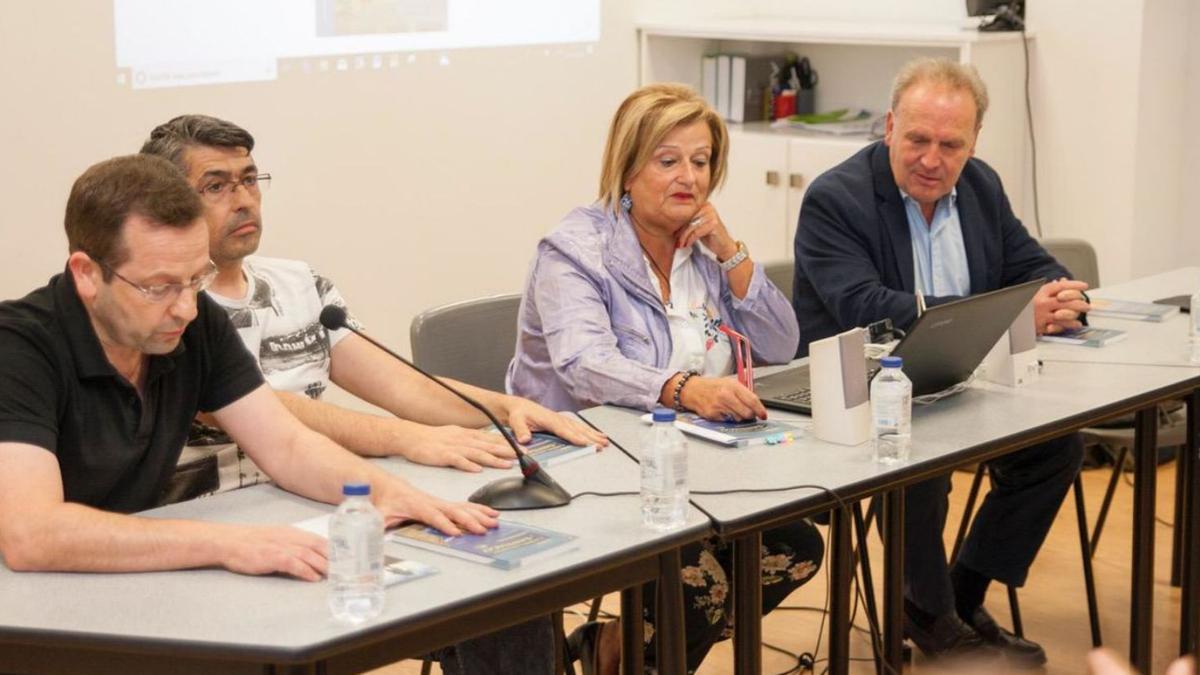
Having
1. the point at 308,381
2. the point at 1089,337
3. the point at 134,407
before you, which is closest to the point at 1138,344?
the point at 1089,337

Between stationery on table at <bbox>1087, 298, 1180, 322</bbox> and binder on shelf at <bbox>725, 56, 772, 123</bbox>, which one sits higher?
binder on shelf at <bbox>725, 56, 772, 123</bbox>

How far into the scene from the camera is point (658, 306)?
3049 millimetres

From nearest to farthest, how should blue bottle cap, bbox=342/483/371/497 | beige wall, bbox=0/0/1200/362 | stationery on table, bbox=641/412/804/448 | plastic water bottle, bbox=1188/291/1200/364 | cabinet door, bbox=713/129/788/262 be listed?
blue bottle cap, bbox=342/483/371/497 → stationery on table, bbox=641/412/804/448 → plastic water bottle, bbox=1188/291/1200/364 → beige wall, bbox=0/0/1200/362 → cabinet door, bbox=713/129/788/262

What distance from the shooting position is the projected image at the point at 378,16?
4.63m

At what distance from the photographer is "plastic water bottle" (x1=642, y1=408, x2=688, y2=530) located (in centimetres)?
221

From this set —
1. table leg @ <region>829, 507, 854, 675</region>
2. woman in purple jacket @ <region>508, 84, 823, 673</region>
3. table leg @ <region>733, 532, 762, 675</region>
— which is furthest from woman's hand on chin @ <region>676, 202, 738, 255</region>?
table leg @ <region>733, 532, 762, 675</region>

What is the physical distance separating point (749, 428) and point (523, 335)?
560 millimetres

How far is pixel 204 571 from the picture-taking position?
2.04 meters

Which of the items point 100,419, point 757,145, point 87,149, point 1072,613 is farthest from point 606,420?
point 757,145

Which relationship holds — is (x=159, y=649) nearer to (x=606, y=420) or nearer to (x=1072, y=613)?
(x=606, y=420)

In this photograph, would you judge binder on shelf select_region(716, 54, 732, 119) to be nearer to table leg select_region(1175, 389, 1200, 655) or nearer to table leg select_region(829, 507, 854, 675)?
table leg select_region(1175, 389, 1200, 655)

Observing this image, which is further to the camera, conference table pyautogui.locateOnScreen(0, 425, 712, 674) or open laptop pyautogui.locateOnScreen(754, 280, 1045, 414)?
open laptop pyautogui.locateOnScreen(754, 280, 1045, 414)

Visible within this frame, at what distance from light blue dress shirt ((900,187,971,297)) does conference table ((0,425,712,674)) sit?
146 centimetres

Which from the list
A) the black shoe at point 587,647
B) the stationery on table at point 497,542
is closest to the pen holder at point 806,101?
the black shoe at point 587,647
